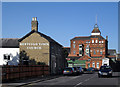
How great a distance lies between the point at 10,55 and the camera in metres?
48.7

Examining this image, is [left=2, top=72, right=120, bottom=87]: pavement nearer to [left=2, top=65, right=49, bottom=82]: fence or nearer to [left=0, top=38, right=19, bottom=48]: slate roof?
[left=2, top=65, right=49, bottom=82]: fence

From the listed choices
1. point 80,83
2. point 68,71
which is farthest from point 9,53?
point 80,83

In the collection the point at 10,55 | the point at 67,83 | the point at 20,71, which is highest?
the point at 10,55

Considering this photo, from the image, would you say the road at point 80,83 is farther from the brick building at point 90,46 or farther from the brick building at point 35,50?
the brick building at point 90,46

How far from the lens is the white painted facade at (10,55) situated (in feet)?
157

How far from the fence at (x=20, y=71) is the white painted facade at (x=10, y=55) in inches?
375

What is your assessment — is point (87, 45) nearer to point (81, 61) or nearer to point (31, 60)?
point (81, 61)

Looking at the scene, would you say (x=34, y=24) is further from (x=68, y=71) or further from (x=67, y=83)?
(x=67, y=83)

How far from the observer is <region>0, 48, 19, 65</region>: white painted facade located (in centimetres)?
4775

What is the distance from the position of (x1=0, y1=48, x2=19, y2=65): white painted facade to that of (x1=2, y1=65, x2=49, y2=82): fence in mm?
9535

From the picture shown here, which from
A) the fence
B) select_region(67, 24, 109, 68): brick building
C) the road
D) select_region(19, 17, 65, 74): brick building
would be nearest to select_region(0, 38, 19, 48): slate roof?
select_region(19, 17, 65, 74): brick building

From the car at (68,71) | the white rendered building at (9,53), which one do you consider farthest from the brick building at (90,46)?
the car at (68,71)

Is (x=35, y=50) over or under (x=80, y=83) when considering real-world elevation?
over

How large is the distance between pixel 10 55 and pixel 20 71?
2000 centimetres
